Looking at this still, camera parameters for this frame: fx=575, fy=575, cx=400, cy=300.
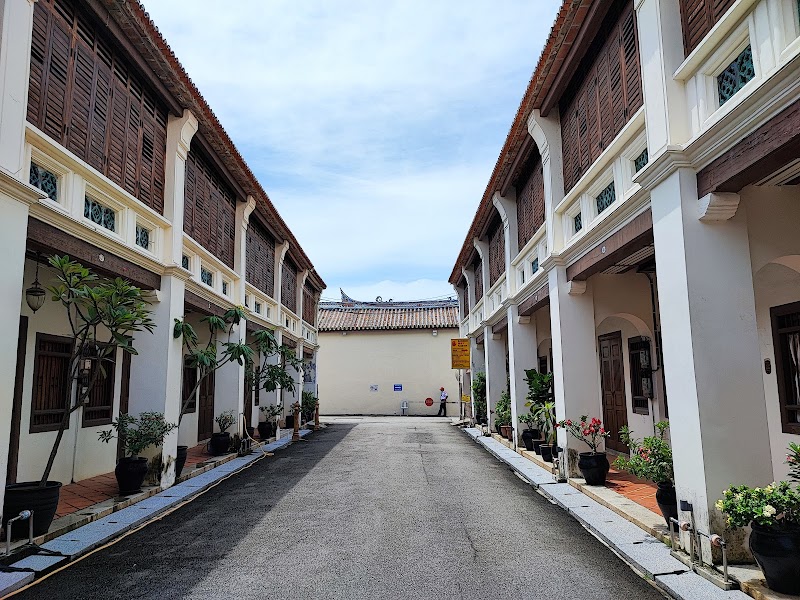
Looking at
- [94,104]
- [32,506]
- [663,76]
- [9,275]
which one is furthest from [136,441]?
[663,76]

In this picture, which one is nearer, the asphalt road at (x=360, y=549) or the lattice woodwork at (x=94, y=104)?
the asphalt road at (x=360, y=549)

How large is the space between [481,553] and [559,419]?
13.4ft

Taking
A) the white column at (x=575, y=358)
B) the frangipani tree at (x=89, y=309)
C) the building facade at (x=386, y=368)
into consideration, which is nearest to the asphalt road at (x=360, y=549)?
→ the white column at (x=575, y=358)

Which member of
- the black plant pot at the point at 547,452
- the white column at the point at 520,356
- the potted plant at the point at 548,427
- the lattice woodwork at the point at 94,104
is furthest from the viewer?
the white column at the point at 520,356

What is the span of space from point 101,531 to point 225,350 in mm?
6291

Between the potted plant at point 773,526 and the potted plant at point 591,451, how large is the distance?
12.6 feet

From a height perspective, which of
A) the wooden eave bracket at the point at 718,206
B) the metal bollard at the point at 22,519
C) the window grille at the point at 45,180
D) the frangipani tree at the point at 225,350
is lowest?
the metal bollard at the point at 22,519

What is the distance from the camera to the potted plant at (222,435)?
491 inches

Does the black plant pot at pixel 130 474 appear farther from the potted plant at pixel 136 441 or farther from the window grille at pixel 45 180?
the window grille at pixel 45 180

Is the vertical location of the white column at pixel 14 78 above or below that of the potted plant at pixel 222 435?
above

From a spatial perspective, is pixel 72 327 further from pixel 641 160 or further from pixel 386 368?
pixel 386 368

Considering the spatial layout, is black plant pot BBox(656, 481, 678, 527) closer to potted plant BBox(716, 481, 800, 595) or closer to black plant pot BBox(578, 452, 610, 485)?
potted plant BBox(716, 481, 800, 595)

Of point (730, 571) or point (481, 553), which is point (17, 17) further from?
point (730, 571)

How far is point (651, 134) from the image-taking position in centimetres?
564
